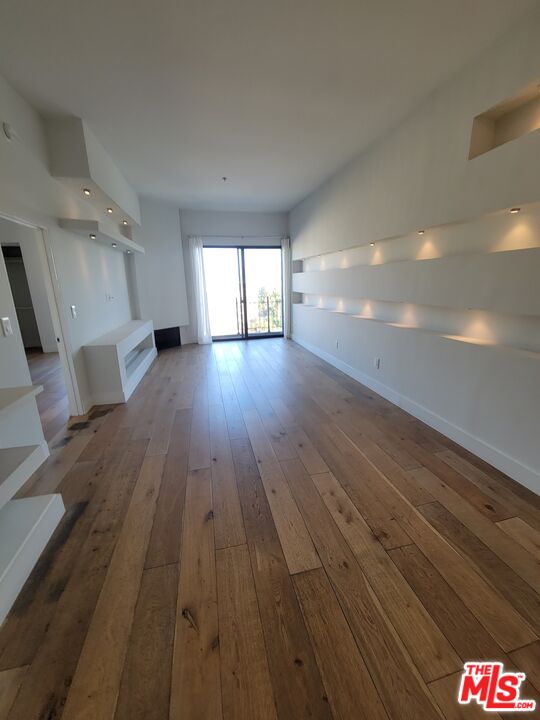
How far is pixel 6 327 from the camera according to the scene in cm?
209

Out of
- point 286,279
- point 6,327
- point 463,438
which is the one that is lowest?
point 463,438

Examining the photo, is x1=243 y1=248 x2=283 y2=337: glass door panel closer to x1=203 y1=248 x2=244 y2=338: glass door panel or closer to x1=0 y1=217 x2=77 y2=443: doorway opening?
x1=203 y1=248 x2=244 y2=338: glass door panel

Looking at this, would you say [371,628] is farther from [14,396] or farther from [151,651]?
[14,396]

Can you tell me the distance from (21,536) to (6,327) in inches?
56.8

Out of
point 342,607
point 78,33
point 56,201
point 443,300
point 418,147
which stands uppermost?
point 78,33

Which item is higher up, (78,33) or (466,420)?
(78,33)

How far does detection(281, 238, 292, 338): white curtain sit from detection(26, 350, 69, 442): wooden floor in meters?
4.50

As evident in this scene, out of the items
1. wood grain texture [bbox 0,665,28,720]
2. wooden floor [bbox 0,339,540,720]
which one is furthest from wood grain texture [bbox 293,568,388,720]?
wood grain texture [bbox 0,665,28,720]

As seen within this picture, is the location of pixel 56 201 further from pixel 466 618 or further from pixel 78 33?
pixel 466 618

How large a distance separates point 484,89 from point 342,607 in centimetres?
A: 330

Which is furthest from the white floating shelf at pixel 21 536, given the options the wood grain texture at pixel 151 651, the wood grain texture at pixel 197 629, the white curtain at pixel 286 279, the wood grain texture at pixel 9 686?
the white curtain at pixel 286 279

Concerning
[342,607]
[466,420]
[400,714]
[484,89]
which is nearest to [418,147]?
[484,89]

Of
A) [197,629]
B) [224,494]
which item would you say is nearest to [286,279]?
[224,494]

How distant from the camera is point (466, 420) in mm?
2369
